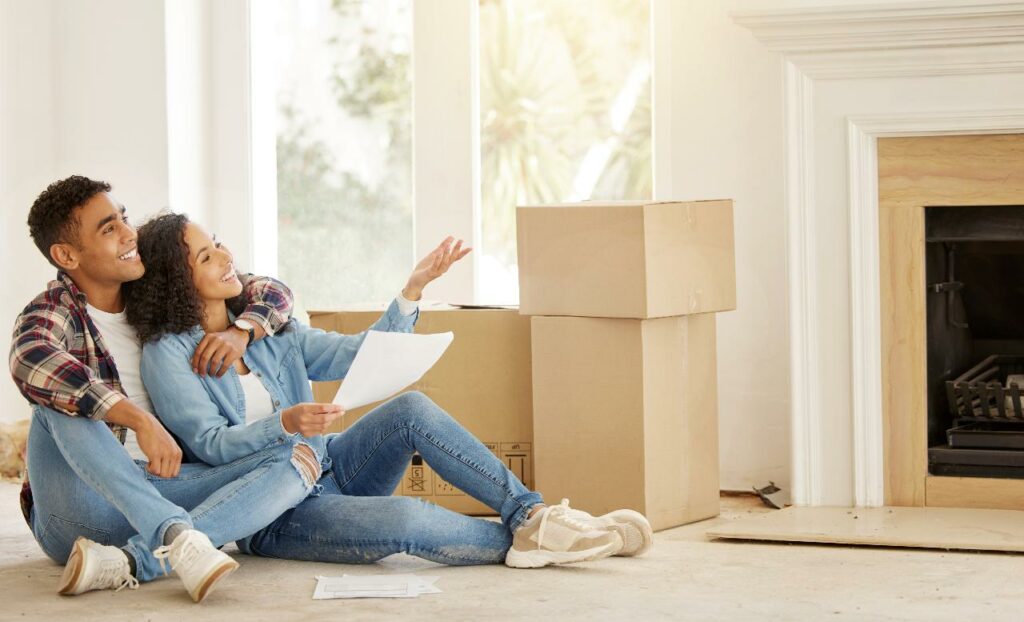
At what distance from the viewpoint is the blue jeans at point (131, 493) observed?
86.7 inches

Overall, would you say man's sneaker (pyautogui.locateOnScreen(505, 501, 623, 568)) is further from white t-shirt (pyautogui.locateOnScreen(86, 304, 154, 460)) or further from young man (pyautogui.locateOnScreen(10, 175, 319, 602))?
white t-shirt (pyautogui.locateOnScreen(86, 304, 154, 460))

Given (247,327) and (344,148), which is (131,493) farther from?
(344,148)

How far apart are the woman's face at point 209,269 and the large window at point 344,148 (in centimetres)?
117

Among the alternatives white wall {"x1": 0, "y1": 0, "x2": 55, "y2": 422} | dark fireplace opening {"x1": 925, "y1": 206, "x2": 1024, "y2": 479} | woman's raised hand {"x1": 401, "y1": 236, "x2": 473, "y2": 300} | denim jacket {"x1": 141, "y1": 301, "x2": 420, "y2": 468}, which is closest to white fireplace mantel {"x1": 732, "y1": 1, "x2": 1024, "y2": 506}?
Result: dark fireplace opening {"x1": 925, "y1": 206, "x2": 1024, "y2": 479}

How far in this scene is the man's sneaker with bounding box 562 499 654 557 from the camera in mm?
2400

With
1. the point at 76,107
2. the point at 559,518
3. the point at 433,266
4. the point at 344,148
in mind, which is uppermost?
the point at 76,107

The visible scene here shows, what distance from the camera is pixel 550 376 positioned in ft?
9.27

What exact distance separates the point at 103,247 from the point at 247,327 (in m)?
0.30

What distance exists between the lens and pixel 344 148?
360cm

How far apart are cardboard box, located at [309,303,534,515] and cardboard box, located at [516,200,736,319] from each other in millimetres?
141

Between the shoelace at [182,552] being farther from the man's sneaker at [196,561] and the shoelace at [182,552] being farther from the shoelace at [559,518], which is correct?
the shoelace at [559,518]

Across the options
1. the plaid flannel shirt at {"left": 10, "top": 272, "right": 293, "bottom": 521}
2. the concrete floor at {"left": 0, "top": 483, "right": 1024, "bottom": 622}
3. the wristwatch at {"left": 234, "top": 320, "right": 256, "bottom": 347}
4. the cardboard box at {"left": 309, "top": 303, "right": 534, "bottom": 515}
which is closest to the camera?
the concrete floor at {"left": 0, "top": 483, "right": 1024, "bottom": 622}

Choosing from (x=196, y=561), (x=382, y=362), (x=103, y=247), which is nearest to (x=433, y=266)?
(x=382, y=362)

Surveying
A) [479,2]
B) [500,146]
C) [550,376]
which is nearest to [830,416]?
[550,376]
